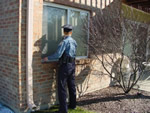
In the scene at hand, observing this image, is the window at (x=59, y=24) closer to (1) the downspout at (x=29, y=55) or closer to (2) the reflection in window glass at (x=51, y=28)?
(2) the reflection in window glass at (x=51, y=28)

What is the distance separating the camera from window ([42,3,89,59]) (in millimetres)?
4352

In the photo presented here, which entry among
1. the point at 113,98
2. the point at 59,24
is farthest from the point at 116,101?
the point at 59,24

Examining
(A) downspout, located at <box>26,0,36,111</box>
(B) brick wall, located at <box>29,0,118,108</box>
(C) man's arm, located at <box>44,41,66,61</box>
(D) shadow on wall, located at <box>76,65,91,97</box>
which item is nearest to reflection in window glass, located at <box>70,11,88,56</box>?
(B) brick wall, located at <box>29,0,118,108</box>

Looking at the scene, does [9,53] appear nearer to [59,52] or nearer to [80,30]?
[59,52]

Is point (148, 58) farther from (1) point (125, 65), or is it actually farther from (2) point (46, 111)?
(2) point (46, 111)

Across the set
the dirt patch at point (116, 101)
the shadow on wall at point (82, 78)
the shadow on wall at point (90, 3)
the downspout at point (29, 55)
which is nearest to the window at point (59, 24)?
the shadow on wall at point (90, 3)

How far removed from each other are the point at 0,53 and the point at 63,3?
2.06m

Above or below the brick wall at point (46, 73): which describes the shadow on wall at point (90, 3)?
above

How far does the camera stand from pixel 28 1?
3695 millimetres

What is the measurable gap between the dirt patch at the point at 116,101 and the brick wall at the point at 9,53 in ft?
5.96

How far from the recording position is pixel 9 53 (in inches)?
159

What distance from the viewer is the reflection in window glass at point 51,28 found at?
14.2 feet

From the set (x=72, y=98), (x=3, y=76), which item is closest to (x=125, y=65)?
(x=72, y=98)

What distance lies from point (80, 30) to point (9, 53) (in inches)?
90.1
